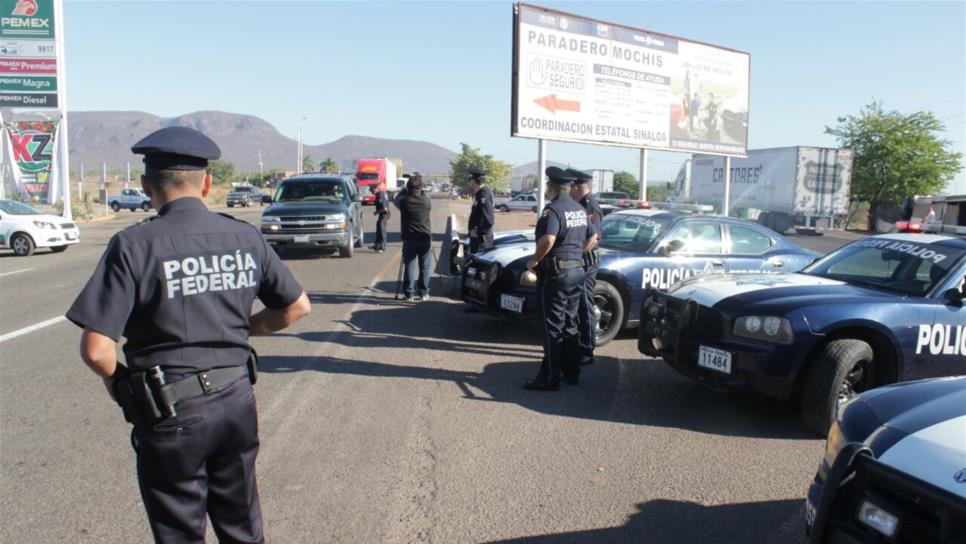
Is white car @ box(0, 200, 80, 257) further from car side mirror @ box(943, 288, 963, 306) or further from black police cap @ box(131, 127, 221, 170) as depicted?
car side mirror @ box(943, 288, 963, 306)

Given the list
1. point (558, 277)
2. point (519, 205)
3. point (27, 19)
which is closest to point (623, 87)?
point (558, 277)

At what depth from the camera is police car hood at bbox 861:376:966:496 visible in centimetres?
225

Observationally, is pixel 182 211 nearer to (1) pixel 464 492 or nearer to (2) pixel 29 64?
(1) pixel 464 492

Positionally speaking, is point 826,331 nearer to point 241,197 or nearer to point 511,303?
point 511,303

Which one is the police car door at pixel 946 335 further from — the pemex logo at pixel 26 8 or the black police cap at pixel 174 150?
the pemex logo at pixel 26 8

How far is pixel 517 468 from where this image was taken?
14.3ft

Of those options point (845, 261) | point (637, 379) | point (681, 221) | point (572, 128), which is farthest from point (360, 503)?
point (572, 128)

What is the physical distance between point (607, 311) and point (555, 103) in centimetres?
949

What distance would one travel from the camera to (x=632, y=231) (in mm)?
8617

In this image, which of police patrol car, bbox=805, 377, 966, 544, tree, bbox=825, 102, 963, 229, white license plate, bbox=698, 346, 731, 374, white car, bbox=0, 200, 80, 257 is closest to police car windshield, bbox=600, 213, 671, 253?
white license plate, bbox=698, 346, 731, 374

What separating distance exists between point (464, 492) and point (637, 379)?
9.68 ft

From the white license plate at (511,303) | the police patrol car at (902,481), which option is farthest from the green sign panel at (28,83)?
the police patrol car at (902,481)

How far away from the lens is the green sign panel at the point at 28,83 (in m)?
26.7

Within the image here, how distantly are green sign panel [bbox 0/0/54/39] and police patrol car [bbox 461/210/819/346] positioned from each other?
25.7 m
